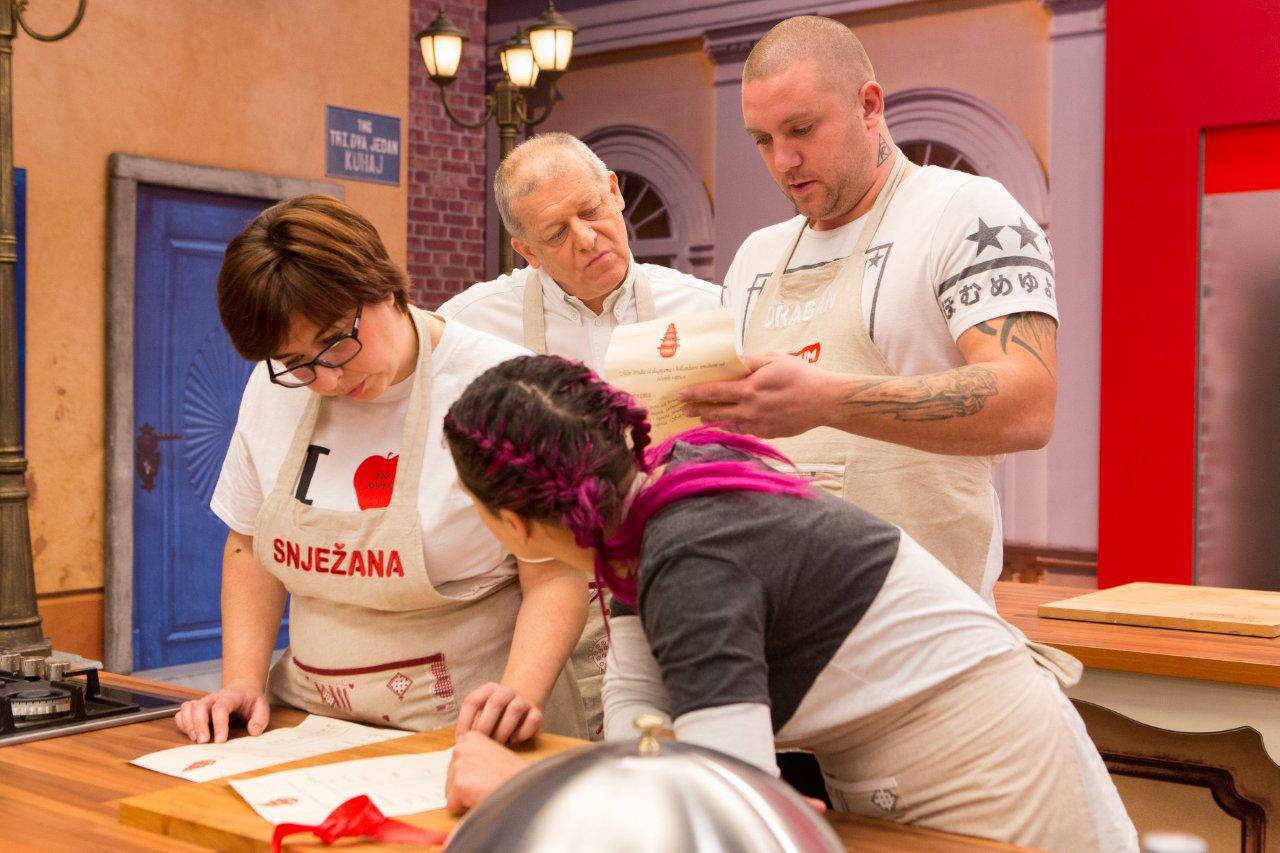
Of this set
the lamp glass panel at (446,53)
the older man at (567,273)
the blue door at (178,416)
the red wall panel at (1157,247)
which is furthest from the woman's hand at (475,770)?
the lamp glass panel at (446,53)

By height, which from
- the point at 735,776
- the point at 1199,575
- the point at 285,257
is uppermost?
the point at 285,257

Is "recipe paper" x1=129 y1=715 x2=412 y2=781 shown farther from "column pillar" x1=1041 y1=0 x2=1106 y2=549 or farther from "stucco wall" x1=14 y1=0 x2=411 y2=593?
"column pillar" x1=1041 y1=0 x2=1106 y2=549

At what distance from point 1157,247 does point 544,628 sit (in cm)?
439

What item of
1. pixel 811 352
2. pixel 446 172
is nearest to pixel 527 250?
pixel 811 352

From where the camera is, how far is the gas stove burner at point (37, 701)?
184 cm

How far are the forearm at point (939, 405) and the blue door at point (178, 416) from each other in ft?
14.8

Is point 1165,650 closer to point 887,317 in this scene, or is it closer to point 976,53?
point 887,317

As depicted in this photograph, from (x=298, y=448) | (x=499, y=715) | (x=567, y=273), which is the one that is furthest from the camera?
(x=567, y=273)

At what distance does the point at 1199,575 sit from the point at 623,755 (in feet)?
16.4

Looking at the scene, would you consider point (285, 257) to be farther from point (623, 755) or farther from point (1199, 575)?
point (1199, 575)

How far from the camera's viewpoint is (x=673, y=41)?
24.6ft

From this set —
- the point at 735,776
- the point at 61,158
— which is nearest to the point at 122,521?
the point at 61,158

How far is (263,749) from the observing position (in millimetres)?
1702

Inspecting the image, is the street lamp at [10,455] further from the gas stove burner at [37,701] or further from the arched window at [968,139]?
the arched window at [968,139]
